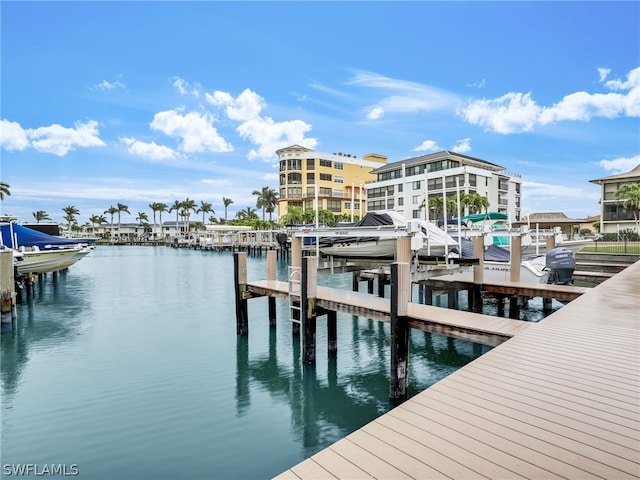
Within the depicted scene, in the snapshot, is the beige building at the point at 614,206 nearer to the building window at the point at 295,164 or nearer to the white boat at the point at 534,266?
the white boat at the point at 534,266

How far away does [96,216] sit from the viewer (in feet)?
536

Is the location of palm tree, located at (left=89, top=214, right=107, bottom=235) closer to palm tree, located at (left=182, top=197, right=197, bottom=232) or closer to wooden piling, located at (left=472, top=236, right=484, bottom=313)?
palm tree, located at (left=182, top=197, right=197, bottom=232)

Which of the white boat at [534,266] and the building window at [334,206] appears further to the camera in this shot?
the building window at [334,206]

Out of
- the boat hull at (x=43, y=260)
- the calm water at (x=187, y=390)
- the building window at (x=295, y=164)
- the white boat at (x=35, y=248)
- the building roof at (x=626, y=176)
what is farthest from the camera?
the building window at (x=295, y=164)

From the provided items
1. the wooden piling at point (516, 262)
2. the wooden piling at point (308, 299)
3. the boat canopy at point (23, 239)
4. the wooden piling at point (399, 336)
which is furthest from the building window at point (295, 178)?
the wooden piling at point (399, 336)

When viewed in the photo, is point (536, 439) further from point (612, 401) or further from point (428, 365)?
point (428, 365)

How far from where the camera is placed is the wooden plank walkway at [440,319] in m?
8.60

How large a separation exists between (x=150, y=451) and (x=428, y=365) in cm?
815

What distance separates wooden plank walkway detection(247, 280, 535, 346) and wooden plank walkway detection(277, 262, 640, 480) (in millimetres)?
1576

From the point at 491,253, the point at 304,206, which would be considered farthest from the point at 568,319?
the point at 304,206

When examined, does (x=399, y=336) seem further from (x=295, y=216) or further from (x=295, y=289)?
(x=295, y=216)

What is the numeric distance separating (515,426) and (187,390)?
849 cm

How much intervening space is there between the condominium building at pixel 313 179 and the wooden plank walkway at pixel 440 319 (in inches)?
2776

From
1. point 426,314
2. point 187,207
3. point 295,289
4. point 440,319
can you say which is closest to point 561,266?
point 426,314
